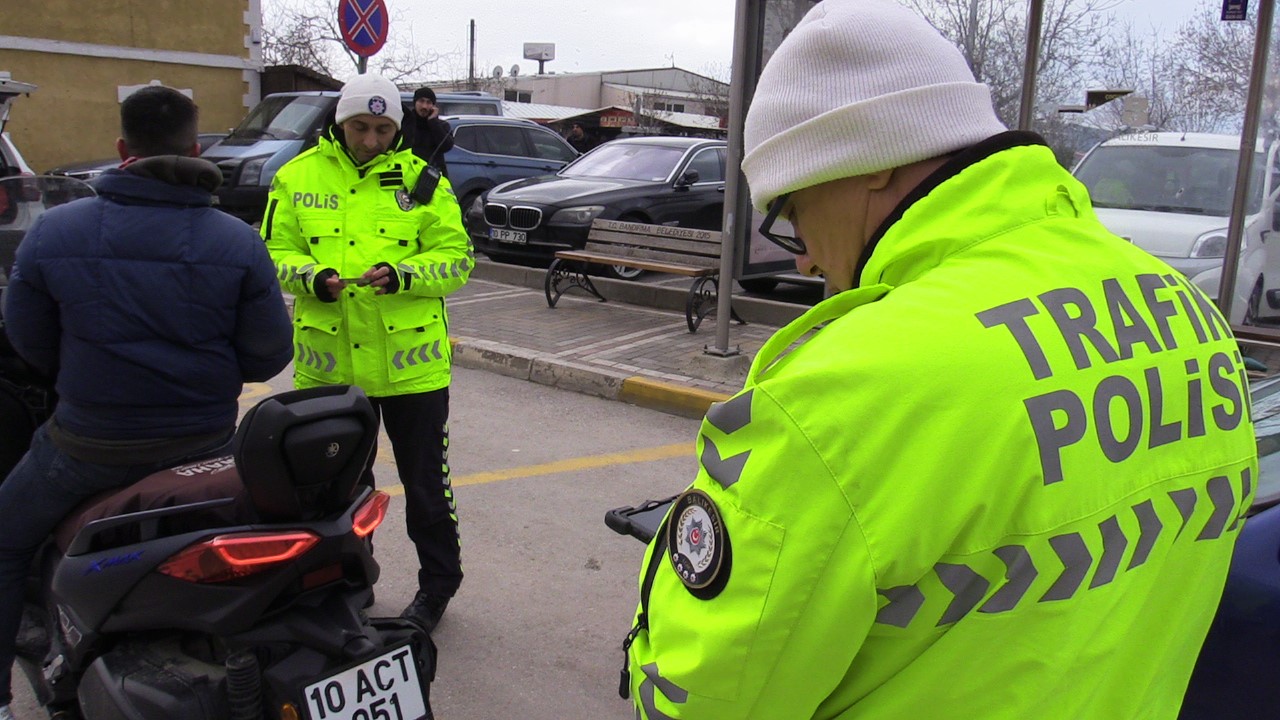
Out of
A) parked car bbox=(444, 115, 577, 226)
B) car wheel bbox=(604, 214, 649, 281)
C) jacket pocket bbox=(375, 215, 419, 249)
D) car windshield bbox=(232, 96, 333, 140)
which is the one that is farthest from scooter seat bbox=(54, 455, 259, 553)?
car windshield bbox=(232, 96, 333, 140)

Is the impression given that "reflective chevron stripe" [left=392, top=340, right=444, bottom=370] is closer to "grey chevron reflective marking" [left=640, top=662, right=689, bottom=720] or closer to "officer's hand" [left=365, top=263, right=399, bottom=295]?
"officer's hand" [left=365, top=263, right=399, bottom=295]

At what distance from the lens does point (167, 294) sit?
2463 millimetres

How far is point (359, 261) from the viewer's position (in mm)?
3172

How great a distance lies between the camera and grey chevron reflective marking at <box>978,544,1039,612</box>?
3.10 feet

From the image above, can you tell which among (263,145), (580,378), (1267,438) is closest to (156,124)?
(1267,438)

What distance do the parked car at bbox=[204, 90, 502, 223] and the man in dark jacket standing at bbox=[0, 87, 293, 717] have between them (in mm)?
9967

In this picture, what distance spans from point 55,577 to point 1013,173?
2.25 metres

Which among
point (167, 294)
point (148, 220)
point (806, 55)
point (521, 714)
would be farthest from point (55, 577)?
point (806, 55)

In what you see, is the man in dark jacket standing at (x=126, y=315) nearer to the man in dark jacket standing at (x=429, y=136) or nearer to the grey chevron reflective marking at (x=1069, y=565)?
the man in dark jacket standing at (x=429, y=136)

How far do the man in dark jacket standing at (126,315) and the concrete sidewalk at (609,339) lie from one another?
13.1ft

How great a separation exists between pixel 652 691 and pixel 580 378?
19.3 ft

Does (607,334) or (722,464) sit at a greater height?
(722,464)

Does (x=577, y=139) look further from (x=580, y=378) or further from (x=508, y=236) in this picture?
(x=580, y=378)

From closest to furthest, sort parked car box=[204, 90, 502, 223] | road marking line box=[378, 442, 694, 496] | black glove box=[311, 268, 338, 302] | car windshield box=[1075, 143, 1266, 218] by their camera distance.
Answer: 1. black glove box=[311, 268, 338, 302]
2. road marking line box=[378, 442, 694, 496]
3. car windshield box=[1075, 143, 1266, 218]
4. parked car box=[204, 90, 502, 223]
